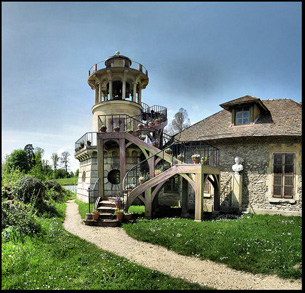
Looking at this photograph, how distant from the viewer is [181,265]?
5.70 metres

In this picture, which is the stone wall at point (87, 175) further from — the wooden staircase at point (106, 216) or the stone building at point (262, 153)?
the stone building at point (262, 153)

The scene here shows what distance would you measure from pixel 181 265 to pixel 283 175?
7.96 m

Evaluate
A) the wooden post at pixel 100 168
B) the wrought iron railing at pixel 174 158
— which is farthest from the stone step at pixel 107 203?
the wrought iron railing at pixel 174 158

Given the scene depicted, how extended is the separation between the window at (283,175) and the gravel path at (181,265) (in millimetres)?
6923

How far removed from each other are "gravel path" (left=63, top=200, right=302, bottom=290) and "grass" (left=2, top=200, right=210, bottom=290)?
39cm

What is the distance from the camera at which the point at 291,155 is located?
35.4ft

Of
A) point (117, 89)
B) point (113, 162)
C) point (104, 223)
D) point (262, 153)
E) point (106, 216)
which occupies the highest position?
point (117, 89)

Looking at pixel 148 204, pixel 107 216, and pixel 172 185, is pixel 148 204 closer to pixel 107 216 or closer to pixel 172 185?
pixel 107 216

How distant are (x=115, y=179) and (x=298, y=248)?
36.3ft

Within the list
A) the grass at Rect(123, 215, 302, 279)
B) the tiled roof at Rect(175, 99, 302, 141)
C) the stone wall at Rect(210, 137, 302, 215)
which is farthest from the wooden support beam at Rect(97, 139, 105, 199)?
the stone wall at Rect(210, 137, 302, 215)

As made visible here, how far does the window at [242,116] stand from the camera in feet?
41.7

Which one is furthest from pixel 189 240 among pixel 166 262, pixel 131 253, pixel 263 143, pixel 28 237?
pixel 263 143

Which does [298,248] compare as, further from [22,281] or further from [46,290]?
[22,281]

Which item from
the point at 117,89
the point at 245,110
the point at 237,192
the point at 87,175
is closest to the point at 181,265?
the point at 237,192
